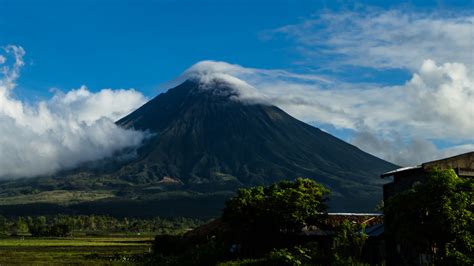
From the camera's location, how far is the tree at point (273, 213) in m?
49.8

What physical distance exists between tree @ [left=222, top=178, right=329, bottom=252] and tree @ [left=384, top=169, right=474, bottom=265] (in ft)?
56.2

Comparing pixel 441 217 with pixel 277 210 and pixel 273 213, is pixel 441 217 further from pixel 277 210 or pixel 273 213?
pixel 273 213

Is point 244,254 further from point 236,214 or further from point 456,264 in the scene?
point 456,264

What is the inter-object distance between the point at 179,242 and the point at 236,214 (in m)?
19.5

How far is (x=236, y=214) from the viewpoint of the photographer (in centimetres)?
5166

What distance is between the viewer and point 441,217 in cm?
3139

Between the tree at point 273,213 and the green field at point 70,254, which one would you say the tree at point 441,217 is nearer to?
the tree at point 273,213

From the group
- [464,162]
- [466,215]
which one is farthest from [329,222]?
[466,215]

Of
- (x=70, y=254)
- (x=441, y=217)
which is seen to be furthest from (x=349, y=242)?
(x=70, y=254)

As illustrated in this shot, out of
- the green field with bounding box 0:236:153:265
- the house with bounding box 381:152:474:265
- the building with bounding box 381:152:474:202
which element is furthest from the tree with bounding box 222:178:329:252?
the green field with bounding box 0:236:153:265

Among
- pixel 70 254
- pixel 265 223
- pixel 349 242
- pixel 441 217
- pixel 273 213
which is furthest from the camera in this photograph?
pixel 70 254

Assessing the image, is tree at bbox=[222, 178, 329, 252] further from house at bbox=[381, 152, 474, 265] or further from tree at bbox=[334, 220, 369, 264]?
tree at bbox=[334, 220, 369, 264]

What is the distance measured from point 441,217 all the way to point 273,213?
65.3ft

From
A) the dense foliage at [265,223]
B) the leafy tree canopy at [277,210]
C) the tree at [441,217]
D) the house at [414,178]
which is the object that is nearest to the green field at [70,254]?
the dense foliage at [265,223]
